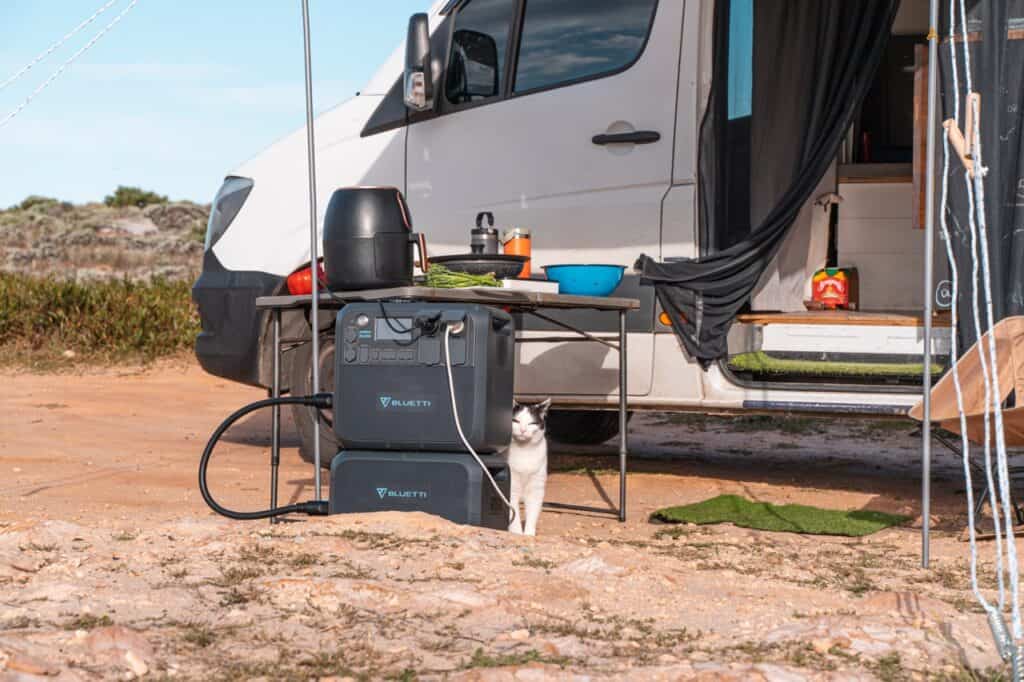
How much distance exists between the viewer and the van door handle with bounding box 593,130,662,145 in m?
5.38

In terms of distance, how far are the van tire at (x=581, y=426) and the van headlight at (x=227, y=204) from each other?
2224mm

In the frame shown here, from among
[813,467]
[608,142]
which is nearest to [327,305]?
[608,142]

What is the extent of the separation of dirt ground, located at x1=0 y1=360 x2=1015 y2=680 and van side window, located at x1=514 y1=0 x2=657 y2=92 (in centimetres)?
192

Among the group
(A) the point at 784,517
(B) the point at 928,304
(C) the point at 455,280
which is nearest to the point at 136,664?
(C) the point at 455,280

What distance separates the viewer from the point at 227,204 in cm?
621

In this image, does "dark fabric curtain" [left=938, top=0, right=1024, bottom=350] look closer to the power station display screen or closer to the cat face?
the cat face

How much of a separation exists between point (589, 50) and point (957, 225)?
181 cm

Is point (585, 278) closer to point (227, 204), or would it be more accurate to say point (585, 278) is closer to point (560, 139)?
point (560, 139)

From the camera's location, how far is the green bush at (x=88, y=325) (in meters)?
11.6

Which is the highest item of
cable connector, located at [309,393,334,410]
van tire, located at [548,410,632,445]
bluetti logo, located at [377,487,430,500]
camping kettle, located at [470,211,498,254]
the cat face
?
camping kettle, located at [470,211,498,254]

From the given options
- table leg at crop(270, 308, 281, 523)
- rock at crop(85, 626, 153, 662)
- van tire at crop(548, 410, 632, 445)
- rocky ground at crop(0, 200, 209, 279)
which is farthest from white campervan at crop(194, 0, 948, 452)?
rocky ground at crop(0, 200, 209, 279)

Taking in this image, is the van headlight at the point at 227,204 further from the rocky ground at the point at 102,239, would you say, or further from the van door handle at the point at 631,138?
the rocky ground at the point at 102,239

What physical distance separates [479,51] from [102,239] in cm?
2342

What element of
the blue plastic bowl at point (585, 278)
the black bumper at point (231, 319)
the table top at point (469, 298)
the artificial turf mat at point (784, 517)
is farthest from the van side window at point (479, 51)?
the artificial turf mat at point (784, 517)
